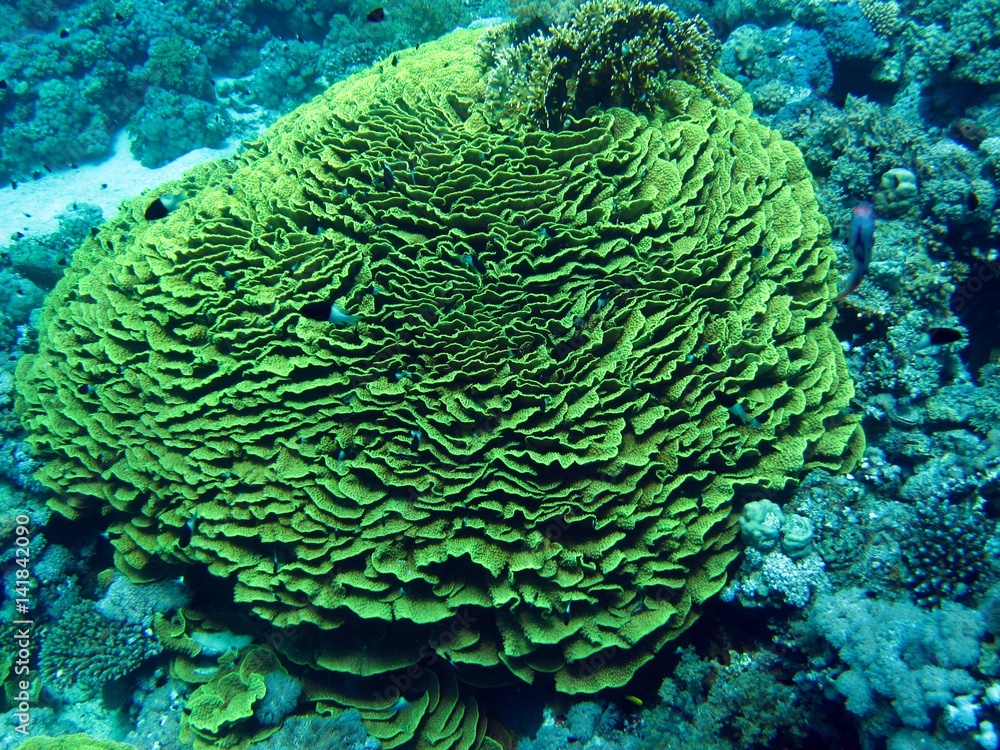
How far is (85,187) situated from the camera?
14180mm

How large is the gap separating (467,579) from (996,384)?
5598 mm

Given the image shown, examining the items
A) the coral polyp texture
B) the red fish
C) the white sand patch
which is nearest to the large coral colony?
the coral polyp texture

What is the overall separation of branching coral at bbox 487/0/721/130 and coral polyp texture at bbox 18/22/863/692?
310 millimetres

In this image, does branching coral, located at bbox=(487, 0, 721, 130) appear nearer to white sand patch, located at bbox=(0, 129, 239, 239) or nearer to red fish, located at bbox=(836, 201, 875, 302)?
red fish, located at bbox=(836, 201, 875, 302)

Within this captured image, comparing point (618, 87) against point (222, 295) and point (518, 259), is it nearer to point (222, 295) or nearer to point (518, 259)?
point (518, 259)

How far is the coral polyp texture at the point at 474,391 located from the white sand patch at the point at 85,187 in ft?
33.9

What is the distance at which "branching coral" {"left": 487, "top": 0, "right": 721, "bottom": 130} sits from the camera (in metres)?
5.52

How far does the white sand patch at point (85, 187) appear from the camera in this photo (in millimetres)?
13484

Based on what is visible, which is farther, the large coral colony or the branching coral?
the branching coral

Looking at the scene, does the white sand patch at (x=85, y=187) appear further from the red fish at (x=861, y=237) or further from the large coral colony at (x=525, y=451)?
the red fish at (x=861, y=237)

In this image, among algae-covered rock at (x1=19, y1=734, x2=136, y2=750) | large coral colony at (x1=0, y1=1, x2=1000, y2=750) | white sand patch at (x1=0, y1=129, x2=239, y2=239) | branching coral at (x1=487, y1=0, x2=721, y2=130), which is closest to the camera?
large coral colony at (x1=0, y1=1, x2=1000, y2=750)

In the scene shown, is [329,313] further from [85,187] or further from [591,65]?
[85,187]

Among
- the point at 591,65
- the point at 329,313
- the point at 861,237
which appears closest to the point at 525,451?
the point at 329,313

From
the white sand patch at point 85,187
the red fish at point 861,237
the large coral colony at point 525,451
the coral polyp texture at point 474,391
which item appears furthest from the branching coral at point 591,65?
the white sand patch at point 85,187
